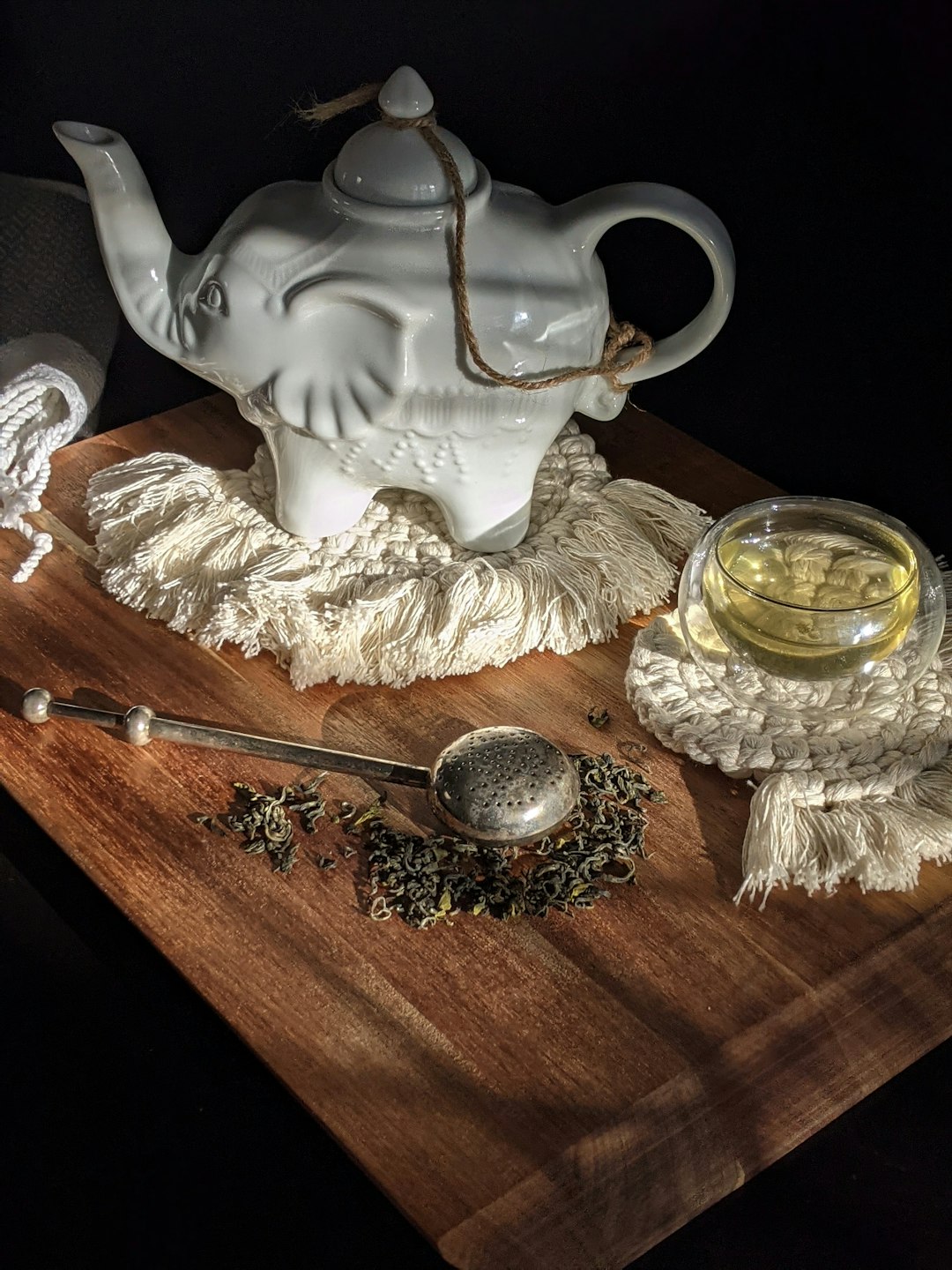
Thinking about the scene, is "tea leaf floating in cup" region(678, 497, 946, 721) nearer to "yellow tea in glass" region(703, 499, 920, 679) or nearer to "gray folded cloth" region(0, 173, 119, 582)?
"yellow tea in glass" region(703, 499, 920, 679)

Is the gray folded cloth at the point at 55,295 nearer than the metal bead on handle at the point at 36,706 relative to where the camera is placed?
No

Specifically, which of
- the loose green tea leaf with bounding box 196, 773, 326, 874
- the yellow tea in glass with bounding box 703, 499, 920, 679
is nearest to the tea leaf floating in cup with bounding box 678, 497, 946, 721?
the yellow tea in glass with bounding box 703, 499, 920, 679

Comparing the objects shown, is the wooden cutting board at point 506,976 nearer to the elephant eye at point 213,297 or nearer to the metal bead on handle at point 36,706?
the metal bead on handle at point 36,706

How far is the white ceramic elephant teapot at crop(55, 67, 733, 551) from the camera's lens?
850 mm

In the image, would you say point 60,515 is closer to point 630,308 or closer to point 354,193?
point 354,193

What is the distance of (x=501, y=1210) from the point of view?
0.66m

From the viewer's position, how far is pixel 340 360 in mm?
871

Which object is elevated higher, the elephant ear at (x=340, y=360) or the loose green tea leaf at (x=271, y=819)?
the elephant ear at (x=340, y=360)

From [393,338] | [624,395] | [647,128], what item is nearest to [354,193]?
[393,338]

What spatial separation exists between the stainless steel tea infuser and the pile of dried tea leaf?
0.01m

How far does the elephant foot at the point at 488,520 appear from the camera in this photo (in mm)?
958

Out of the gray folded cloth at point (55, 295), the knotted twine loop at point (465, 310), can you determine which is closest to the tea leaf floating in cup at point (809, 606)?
the knotted twine loop at point (465, 310)

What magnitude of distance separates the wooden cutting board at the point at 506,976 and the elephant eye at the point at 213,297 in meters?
0.21

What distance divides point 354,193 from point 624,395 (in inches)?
8.9
